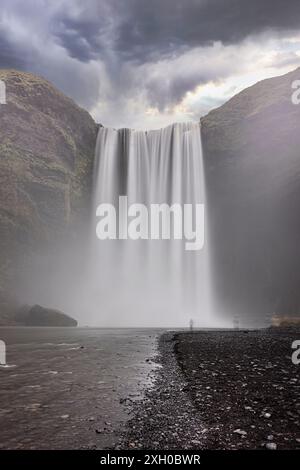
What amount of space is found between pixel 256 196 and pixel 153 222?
1909cm

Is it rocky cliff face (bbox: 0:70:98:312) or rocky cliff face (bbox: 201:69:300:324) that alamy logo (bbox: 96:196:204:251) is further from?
rocky cliff face (bbox: 0:70:98:312)

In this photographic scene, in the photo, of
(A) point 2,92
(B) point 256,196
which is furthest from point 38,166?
(B) point 256,196

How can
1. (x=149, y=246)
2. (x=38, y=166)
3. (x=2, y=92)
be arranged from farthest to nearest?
(x=149, y=246) → (x=38, y=166) → (x=2, y=92)

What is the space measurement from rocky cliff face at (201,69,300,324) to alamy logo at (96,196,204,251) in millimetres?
3276

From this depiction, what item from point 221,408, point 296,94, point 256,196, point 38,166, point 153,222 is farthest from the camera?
point 153,222

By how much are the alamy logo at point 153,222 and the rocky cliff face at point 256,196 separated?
3276mm

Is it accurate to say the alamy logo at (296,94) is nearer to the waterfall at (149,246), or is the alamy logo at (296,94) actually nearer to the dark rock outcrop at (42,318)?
the waterfall at (149,246)

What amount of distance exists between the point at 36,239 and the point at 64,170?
45.8ft

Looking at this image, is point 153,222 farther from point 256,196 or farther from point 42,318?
point 42,318

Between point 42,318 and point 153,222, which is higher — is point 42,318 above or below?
below

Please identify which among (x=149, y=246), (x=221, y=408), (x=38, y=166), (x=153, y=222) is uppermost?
(x=38, y=166)

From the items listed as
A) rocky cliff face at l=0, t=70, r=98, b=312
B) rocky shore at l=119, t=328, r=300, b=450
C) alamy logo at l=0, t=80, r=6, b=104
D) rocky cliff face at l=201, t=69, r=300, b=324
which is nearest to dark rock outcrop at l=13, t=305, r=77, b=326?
rocky cliff face at l=0, t=70, r=98, b=312

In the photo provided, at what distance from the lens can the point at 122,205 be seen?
66.6 metres

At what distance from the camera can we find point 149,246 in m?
66.4
